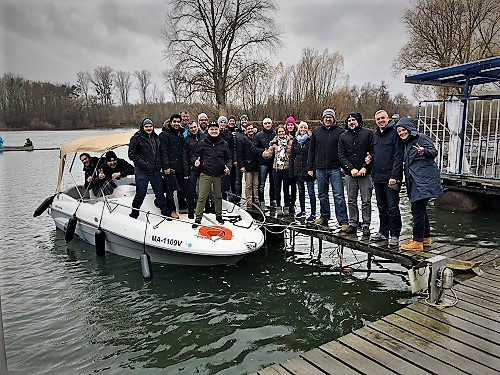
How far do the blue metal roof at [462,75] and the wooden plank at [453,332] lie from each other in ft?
25.6

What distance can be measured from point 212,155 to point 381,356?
4.66m

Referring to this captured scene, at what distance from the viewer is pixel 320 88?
3431 centimetres

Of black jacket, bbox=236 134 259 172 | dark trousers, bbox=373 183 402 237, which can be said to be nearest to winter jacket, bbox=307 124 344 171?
dark trousers, bbox=373 183 402 237

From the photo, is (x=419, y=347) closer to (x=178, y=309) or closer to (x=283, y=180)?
(x=178, y=309)

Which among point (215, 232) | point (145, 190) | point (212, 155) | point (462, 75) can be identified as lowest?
point (215, 232)

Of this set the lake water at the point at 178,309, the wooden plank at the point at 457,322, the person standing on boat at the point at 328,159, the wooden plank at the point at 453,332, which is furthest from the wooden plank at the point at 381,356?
the person standing on boat at the point at 328,159

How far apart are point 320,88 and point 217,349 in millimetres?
31721

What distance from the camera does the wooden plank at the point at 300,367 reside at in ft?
11.0

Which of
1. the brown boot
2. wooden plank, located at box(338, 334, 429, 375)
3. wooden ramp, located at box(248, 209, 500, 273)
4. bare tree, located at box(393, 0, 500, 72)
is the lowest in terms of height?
wooden plank, located at box(338, 334, 429, 375)

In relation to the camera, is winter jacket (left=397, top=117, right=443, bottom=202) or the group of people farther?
the group of people

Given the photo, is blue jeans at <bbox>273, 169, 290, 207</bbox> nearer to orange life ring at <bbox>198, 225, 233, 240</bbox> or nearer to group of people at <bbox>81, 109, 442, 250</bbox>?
group of people at <bbox>81, 109, 442, 250</bbox>

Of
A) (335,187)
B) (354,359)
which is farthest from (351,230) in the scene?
(354,359)

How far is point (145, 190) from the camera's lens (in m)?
7.93

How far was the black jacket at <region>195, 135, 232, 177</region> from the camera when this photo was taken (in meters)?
7.36
